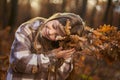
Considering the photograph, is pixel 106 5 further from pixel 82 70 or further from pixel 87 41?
pixel 82 70

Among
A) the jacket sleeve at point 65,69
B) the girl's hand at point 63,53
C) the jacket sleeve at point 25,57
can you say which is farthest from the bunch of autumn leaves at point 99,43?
the jacket sleeve at point 25,57

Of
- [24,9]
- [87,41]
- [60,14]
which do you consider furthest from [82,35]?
[24,9]

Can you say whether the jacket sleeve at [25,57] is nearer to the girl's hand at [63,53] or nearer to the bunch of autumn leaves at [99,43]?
the girl's hand at [63,53]

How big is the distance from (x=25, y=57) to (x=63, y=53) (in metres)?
0.45

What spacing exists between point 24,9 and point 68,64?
0.84m

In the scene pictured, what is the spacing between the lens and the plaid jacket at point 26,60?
4023 mm

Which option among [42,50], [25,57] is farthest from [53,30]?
[25,57]

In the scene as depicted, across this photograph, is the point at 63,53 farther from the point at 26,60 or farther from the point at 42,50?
the point at 26,60

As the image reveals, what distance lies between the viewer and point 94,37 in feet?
13.8

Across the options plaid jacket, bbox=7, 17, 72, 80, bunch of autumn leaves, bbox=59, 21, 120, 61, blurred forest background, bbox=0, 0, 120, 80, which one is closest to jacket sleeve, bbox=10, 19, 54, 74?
plaid jacket, bbox=7, 17, 72, 80

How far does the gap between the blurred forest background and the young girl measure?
86 millimetres

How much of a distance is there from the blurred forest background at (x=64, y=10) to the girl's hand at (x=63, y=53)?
20 centimetres

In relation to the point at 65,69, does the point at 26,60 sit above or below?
above

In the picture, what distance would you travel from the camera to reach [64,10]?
4.23 m
